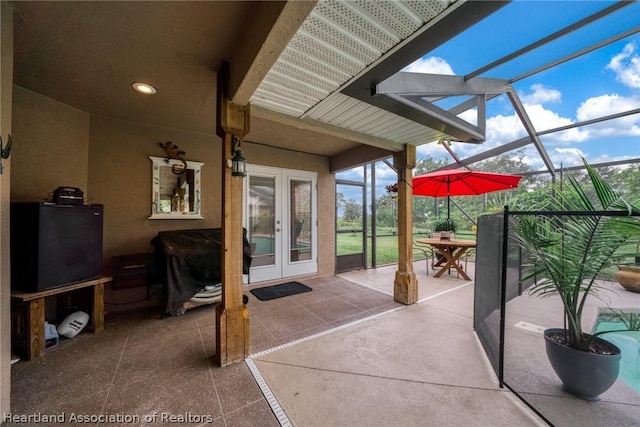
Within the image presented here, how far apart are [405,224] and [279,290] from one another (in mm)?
2263

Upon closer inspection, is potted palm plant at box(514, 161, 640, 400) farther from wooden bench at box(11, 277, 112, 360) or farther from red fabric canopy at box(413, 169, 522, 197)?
wooden bench at box(11, 277, 112, 360)

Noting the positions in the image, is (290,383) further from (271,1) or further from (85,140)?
(85,140)

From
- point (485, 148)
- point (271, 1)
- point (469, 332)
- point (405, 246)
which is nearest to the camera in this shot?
point (271, 1)

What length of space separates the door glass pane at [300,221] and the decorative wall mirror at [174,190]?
1604 mm

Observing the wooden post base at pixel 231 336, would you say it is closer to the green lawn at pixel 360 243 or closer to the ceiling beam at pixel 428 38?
the ceiling beam at pixel 428 38

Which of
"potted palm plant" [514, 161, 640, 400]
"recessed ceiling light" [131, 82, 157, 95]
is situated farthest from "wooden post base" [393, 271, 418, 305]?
"recessed ceiling light" [131, 82, 157, 95]

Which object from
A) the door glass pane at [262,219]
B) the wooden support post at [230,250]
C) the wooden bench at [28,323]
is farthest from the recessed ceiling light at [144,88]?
the wooden bench at [28,323]

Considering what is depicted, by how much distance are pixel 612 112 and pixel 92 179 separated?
26.6ft

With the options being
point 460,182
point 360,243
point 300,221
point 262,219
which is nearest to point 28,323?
Answer: point 262,219

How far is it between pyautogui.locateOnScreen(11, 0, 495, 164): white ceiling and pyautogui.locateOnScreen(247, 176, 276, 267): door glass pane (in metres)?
1.61

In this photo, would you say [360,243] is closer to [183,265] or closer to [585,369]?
[183,265]

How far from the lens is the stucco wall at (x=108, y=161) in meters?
2.17

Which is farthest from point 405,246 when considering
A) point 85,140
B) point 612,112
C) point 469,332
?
point 612,112

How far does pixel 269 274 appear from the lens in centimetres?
399
